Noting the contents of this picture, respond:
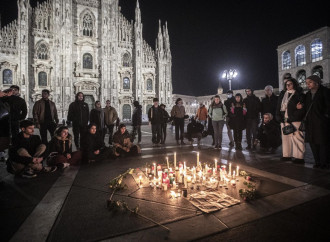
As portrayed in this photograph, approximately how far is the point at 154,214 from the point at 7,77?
30375 millimetres

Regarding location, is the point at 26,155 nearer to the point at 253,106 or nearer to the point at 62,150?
the point at 62,150

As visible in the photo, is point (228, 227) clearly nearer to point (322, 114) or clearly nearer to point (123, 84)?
point (322, 114)

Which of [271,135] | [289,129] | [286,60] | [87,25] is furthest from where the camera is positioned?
[286,60]

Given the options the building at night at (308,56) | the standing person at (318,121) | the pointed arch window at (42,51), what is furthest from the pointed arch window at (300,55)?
the pointed arch window at (42,51)

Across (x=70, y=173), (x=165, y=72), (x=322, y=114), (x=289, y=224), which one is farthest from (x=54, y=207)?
(x=165, y=72)

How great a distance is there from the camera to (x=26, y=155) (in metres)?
4.07

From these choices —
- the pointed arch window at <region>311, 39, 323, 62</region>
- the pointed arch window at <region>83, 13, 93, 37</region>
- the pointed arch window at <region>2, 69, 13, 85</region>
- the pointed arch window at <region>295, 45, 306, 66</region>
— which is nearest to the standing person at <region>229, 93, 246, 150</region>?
the pointed arch window at <region>83, 13, 93, 37</region>

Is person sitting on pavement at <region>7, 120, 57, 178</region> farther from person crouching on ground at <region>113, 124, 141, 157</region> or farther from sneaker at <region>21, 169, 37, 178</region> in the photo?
person crouching on ground at <region>113, 124, 141, 157</region>

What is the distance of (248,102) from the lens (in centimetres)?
692

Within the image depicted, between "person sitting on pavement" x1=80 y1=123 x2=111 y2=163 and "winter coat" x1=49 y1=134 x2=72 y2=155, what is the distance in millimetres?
417

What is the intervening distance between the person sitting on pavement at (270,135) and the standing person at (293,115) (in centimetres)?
114

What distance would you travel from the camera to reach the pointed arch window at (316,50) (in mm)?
31656

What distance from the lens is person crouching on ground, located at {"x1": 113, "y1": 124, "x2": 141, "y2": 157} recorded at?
593cm

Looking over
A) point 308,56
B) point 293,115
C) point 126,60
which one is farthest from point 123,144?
point 308,56
